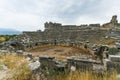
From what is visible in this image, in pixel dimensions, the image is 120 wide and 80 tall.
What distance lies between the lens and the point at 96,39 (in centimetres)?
3716

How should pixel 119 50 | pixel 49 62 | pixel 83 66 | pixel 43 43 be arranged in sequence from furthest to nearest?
pixel 43 43
pixel 119 50
pixel 49 62
pixel 83 66

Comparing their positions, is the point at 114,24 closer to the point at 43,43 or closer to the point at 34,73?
the point at 43,43

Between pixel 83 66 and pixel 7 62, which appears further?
pixel 83 66

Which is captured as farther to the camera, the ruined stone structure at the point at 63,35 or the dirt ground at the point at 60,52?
the ruined stone structure at the point at 63,35

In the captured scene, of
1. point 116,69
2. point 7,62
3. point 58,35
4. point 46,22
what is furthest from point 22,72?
point 46,22

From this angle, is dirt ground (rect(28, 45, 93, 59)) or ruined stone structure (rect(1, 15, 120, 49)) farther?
ruined stone structure (rect(1, 15, 120, 49))

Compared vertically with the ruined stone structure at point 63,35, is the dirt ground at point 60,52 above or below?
below

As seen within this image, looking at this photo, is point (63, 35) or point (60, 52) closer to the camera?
point (60, 52)

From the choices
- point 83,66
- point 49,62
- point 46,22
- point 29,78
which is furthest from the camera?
point 46,22

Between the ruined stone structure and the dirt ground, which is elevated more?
the ruined stone structure

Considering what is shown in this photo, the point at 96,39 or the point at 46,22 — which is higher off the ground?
the point at 46,22

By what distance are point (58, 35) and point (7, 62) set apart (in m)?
30.6

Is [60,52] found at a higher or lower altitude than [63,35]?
lower

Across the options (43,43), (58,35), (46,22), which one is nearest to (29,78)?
(43,43)
